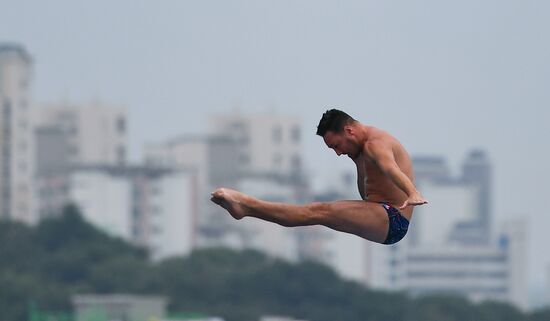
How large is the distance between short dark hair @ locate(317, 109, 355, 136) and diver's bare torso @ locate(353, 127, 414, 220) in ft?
2.09

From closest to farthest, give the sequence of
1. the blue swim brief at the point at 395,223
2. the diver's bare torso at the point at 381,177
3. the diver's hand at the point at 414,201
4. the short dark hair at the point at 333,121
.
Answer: the diver's hand at the point at 414,201 → the short dark hair at the point at 333,121 → the diver's bare torso at the point at 381,177 → the blue swim brief at the point at 395,223

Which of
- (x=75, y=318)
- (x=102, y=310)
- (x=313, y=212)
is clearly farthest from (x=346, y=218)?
(x=75, y=318)

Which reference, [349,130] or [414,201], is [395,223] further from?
[414,201]

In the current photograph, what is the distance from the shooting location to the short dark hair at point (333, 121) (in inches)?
1399

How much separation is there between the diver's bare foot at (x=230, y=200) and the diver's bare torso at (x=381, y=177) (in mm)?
2076

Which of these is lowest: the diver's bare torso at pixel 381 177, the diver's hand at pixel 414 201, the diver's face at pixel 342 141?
the diver's hand at pixel 414 201

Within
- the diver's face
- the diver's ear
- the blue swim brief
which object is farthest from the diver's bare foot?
the blue swim brief

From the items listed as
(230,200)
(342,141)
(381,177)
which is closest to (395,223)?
(381,177)

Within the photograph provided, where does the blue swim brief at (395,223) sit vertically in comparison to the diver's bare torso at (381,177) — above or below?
below

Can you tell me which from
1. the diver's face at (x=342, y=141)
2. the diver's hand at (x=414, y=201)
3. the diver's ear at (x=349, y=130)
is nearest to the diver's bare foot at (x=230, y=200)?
the diver's face at (x=342, y=141)

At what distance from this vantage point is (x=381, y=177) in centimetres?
3681

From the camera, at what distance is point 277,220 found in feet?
119

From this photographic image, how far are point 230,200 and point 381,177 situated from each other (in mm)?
2617

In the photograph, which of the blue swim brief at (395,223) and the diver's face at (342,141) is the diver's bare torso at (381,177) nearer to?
the blue swim brief at (395,223)
